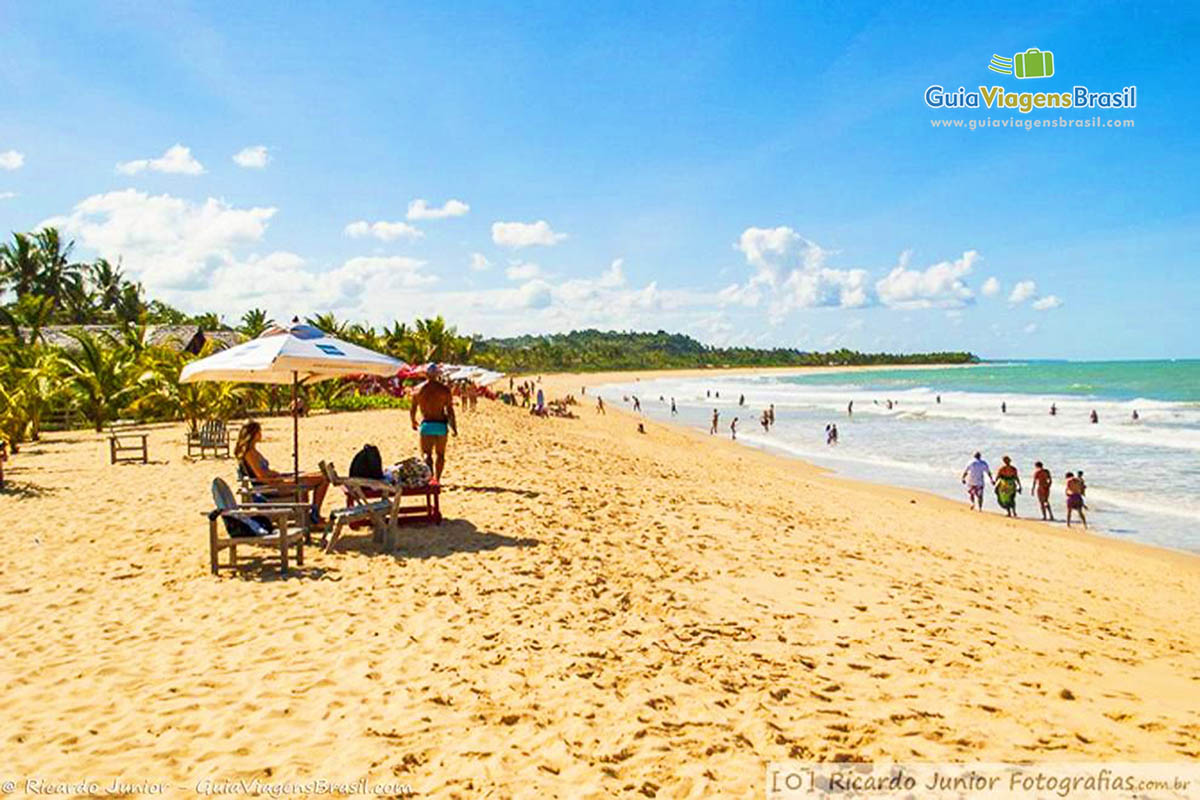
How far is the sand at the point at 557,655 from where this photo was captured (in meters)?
3.68

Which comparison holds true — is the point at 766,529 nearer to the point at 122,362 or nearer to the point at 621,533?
the point at 621,533

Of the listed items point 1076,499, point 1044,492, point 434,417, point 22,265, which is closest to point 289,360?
point 434,417

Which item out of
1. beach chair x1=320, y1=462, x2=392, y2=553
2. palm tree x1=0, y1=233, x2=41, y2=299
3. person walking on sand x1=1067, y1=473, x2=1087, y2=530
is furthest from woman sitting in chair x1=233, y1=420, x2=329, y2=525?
palm tree x1=0, y1=233, x2=41, y2=299

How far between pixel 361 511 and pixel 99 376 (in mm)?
17130

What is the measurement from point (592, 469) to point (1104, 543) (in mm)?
9491

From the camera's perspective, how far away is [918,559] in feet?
30.2

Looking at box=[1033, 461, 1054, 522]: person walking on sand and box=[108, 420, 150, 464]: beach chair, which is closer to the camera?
box=[108, 420, 150, 464]: beach chair

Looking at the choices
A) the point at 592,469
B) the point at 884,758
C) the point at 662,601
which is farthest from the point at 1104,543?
the point at 884,758

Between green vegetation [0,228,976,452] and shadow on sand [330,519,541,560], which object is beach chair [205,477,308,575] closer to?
shadow on sand [330,519,541,560]

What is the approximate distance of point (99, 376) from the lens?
2000 cm

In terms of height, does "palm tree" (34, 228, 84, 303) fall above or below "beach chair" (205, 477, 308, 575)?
above

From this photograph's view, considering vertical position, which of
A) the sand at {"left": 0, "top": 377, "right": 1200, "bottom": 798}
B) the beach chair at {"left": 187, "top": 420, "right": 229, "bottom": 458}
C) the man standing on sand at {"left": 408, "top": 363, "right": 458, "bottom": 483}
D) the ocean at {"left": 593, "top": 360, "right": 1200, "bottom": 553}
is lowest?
the ocean at {"left": 593, "top": 360, "right": 1200, "bottom": 553}

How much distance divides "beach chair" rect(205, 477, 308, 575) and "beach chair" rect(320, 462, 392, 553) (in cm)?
36

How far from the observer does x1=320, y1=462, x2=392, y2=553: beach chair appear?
23.9 feet
